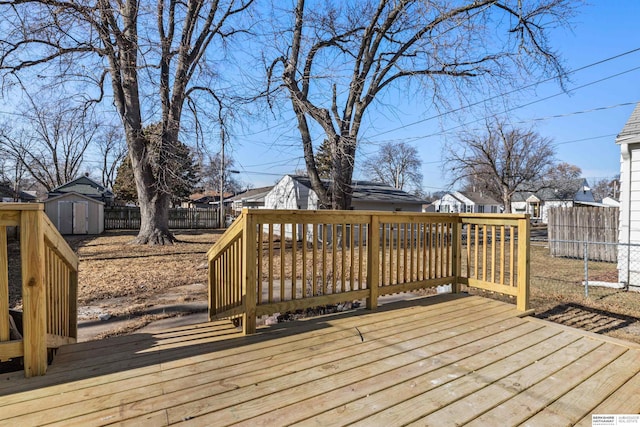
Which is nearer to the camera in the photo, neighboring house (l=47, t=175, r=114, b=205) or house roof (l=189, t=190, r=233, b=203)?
neighboring house (l=47, t=175, r=114, b=205)

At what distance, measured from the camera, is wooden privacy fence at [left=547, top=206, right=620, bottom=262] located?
10000 mm

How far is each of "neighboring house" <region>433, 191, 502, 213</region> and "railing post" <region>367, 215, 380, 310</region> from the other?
114ft

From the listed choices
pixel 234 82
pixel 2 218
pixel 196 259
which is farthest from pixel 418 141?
pixel 2 218

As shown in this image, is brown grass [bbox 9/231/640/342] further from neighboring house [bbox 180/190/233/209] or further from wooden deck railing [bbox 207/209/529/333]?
neighboring house [bbox 180/190/233/209]

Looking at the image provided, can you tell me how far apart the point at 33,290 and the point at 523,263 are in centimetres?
398

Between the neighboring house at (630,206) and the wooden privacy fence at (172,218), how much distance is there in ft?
68.0

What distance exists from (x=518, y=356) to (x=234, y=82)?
347 inches

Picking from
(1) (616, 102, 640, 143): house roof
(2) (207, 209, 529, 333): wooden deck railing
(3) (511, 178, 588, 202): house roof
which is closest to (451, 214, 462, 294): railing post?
(2) (207, 209, 529, 333): wooden deck railing

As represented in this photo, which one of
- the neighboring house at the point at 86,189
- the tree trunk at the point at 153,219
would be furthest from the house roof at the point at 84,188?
the tree trunk at the point at 153,219

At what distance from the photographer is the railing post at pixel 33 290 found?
1.88 meters

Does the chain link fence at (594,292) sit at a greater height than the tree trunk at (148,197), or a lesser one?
lesser

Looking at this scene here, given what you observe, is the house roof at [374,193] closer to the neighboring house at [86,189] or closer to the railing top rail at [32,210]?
the railing top rail at [32,210]

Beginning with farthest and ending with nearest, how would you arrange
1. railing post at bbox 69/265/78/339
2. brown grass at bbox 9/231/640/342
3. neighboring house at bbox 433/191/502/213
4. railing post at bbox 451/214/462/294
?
1. neighboring house at bbox 433/191/502/213
2. brown grass at bbox 9/231/640/342
3. railing post at bbox 451/214/462/294
4. railing post at bbox 69/265/78/339

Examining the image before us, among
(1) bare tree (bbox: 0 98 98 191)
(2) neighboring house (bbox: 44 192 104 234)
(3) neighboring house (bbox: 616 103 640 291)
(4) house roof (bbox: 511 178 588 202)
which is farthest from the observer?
(4) house roof (bbox: 511 178 588 202)
